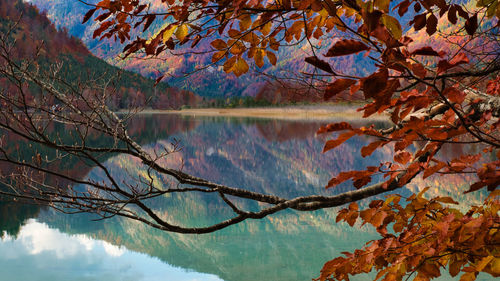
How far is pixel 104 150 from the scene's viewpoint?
226 cm

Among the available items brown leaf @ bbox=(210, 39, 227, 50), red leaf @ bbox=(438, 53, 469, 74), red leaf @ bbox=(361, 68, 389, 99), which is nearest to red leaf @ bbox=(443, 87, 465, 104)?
red leaf @ bbox=(438, 53, 469, 74)

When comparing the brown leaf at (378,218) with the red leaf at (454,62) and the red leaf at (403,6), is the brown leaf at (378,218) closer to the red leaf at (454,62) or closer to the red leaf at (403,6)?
the red leaf at (403,6)

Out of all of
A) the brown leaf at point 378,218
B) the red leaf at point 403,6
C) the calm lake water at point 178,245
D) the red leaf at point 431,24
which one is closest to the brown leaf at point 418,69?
the red leaf at point 431,24

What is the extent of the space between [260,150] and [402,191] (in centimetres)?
1466

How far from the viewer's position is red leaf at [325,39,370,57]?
758 mm

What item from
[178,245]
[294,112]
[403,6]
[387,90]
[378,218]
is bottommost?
[178,245]

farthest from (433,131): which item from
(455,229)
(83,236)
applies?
(83,236)

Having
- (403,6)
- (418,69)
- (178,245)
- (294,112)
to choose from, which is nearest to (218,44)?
(403,6)

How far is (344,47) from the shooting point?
774mm

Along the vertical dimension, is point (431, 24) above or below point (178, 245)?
above

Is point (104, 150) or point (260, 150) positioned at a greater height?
point (260, 150)

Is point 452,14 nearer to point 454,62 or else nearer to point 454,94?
point 454,94

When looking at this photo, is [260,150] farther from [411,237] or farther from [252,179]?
[411,237]

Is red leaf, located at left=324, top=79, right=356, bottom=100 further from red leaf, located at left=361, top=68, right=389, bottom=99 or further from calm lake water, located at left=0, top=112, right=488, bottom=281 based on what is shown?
calm lake water, located at left=0, top=112, right=488, bottom=281
